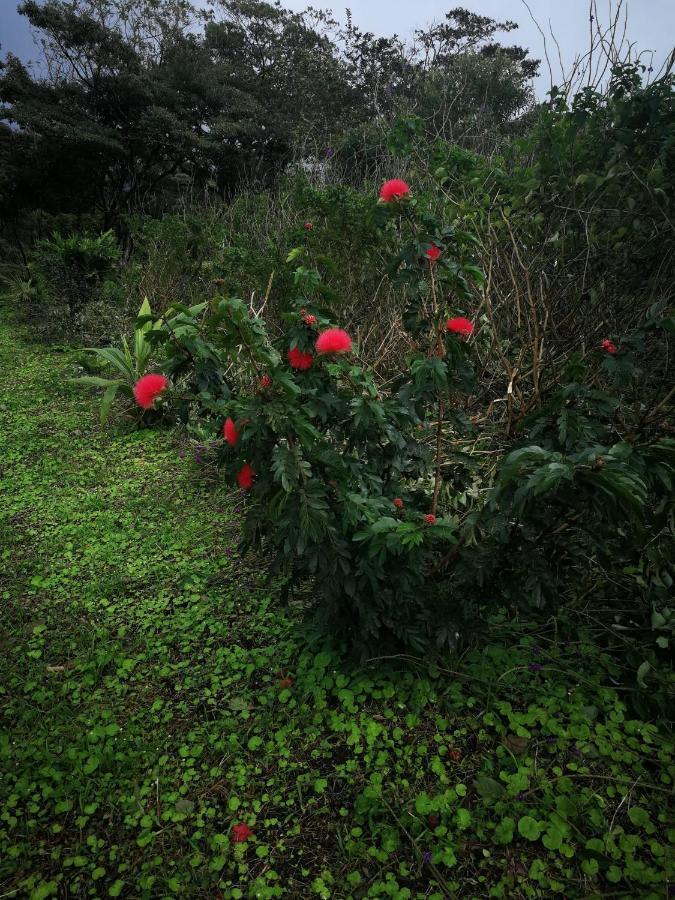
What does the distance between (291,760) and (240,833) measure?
0.25 meters

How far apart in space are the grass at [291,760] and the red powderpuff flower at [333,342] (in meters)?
1.16

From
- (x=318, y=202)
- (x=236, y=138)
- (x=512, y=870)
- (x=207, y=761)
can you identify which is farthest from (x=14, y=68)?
(x=512, y=870)

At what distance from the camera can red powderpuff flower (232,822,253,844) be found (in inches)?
58.7

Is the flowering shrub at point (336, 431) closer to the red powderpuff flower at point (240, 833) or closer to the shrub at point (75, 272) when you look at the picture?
the red powderpuff flower at point (240, 833)

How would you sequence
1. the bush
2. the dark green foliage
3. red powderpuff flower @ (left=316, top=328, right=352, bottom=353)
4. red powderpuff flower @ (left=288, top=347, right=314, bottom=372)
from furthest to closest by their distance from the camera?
the dark green foliage
the bush
red powderpuff flower @ (left=288, top=347, right=314, bottom=372)
red powderpuff flower @ (left=316, top=328, right=352, bottom=353)

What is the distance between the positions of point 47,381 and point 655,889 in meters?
5.77

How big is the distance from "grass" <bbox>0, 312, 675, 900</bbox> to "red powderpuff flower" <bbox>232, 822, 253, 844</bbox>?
0.02m

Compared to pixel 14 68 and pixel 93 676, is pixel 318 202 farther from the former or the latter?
pixel 14 68

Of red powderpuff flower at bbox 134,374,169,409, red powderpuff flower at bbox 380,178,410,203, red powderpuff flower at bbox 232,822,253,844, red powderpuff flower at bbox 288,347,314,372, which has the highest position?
red powderpuff flower at bbox 380,178,410,203

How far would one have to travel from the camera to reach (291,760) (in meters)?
1.70

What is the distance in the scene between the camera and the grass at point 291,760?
1407 mm

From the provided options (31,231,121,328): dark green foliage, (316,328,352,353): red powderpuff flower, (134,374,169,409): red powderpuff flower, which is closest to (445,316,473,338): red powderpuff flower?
(316,328,352,353): red powderpuff flower

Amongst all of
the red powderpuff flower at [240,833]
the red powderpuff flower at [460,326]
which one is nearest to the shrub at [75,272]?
the red powderpuff flower at [460,326]

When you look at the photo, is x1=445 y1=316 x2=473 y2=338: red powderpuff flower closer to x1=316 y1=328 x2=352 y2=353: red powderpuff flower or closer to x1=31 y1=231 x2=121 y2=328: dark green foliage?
x1=316 y1=328 x2=352 y2=353: red powderpuff flower
